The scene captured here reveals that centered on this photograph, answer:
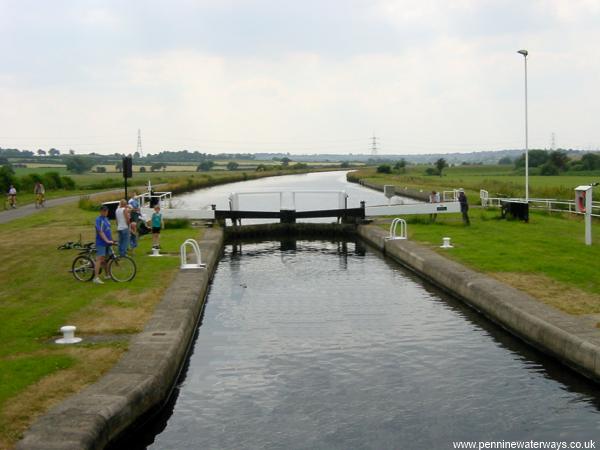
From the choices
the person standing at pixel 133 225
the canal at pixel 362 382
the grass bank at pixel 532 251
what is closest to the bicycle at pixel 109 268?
the canal at pixel 362 382

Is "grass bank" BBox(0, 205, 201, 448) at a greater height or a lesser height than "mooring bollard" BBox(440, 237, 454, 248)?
lesser

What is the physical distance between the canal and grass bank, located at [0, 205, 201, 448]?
1.27 metres

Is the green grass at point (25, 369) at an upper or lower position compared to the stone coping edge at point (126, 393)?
upper

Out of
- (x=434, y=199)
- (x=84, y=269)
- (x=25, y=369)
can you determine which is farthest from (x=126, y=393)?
(x=434, y=199)

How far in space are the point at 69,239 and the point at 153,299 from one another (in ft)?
38.1

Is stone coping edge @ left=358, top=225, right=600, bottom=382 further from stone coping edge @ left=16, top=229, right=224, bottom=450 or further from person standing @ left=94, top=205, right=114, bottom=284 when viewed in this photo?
person standing @ left=94, top=205, right=114, bottom=284

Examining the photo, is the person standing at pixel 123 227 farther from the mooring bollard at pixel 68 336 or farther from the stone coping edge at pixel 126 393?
the mooring bollard at pixel 68 336

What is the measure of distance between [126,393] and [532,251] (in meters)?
15.3

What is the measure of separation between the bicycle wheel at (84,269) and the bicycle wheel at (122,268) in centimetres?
44

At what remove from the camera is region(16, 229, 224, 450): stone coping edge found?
7.65m

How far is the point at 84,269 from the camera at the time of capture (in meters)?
16.7

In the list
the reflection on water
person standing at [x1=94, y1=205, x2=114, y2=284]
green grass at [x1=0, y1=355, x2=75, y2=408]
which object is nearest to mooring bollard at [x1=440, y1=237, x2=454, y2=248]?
the reflection on water

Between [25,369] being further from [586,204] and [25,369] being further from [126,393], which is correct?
[586,204]

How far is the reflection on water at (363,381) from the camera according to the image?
9055mm
